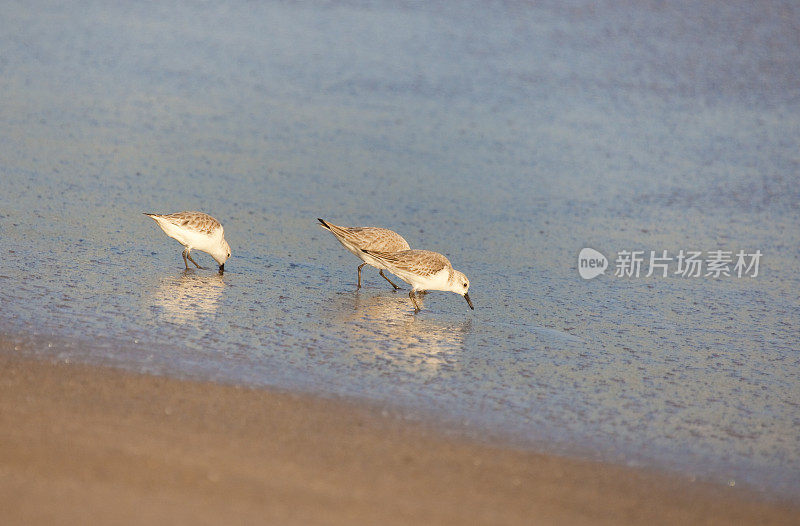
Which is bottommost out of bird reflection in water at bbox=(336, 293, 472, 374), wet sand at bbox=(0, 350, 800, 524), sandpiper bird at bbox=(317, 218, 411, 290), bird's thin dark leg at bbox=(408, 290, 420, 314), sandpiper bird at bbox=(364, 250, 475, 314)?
wet sand at bbox=(0, 350, 800, 524)

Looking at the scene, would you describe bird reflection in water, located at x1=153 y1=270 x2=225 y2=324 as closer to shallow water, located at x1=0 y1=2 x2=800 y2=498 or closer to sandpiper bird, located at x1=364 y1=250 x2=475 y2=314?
shallow water, located at x1=0 y1=2 x2=800 y2=498

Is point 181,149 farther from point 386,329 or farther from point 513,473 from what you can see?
point 513,473

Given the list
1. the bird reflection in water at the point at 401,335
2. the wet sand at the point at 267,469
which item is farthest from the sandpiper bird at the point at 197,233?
the wet sand at the point at 267,469

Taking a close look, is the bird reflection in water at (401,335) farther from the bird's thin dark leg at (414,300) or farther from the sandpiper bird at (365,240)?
the sandpiper bird at (365,240)

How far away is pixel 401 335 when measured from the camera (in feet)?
22.2

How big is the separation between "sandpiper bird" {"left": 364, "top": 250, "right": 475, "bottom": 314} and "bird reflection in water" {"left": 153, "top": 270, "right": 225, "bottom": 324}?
1.39 m

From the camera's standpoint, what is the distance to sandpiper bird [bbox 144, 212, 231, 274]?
310 inches

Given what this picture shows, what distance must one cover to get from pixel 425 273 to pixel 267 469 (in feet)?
11.3

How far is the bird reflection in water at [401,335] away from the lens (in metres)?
6.19

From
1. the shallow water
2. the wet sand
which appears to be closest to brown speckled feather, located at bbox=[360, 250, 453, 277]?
the shallow water

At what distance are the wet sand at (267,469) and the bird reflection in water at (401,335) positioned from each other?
1.00 meters

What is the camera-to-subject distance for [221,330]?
631cm

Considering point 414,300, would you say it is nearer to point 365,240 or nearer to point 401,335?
point 365,240

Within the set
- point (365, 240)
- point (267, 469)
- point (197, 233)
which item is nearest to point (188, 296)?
point (197, 233)
